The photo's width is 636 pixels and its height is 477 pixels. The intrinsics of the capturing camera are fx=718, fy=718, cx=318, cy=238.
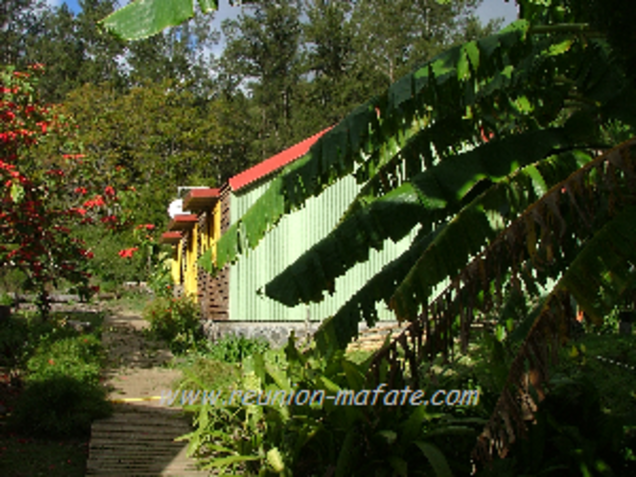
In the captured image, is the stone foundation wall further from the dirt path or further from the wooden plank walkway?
the wooden plank walkway

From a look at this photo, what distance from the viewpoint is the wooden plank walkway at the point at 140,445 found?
7.35 m

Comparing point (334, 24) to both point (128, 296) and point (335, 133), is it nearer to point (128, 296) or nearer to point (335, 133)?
point (128, 296)

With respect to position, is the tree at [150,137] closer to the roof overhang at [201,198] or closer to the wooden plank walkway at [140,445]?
the roof overhang at [201,198]

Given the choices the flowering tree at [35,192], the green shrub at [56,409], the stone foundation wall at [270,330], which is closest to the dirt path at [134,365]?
the green shrub at [56,409]

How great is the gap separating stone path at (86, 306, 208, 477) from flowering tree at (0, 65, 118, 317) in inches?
70.5

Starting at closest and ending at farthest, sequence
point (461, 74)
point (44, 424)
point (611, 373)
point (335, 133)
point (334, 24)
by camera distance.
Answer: point (461, 74), point (335, 133), point (44, 424), point (611, 373), point (334, 24)

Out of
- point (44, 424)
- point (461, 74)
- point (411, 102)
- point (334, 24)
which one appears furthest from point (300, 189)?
point (334, 24)

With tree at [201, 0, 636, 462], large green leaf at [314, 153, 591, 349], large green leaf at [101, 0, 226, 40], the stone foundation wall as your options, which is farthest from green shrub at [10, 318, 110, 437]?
large green leaf at [101, 0, 226, 40]

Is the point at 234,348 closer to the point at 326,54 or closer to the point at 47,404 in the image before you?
the point at 47,404

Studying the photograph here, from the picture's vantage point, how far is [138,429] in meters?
8.77

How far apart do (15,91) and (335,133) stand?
787 centimetres

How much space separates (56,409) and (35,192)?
12.5 ft

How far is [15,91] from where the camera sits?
37.1ft

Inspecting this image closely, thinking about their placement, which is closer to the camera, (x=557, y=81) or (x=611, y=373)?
(x=557, y=81)
